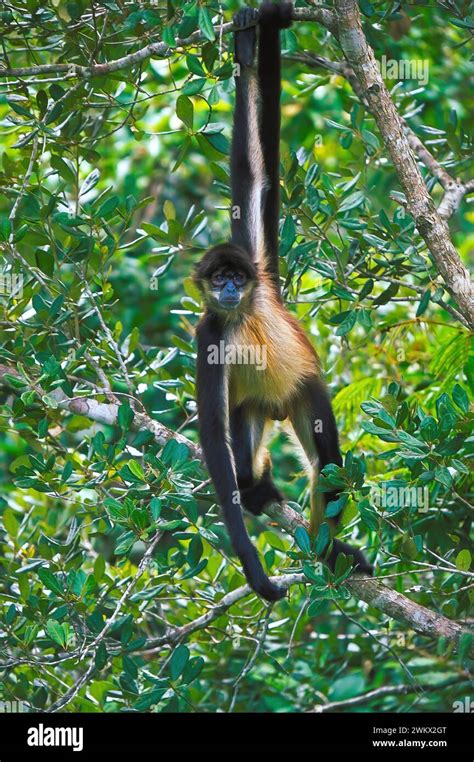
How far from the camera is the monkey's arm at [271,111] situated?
4.38 m

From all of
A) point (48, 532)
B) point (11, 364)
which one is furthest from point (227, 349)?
point (48, 532)

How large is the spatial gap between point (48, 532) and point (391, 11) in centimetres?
335

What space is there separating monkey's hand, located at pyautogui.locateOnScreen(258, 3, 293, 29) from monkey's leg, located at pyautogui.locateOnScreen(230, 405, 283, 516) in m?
1.91

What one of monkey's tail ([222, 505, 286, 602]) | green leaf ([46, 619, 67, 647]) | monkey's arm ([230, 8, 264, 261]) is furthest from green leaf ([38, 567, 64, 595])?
monkey's arm ([230, 8, 264, 261])

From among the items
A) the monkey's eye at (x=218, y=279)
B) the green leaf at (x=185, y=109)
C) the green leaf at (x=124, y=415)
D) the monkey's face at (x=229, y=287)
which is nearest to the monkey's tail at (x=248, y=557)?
the green leaf at (x=124, y=415)

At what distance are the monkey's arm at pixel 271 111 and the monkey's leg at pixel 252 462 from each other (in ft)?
2.41

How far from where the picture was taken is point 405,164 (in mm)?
3922

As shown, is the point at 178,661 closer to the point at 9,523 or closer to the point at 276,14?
the point at 9,523

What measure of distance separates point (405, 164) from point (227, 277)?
1206 millimetres

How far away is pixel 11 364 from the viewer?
14.9ft

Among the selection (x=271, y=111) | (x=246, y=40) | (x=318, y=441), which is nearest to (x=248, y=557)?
(x=318, y=441)

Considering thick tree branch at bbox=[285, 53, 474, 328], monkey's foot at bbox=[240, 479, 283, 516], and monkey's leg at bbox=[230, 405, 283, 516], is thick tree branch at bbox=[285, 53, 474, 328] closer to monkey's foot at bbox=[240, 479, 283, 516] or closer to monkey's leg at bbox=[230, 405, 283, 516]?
monkey's leg at bbox=[230, 405, 283, 516]

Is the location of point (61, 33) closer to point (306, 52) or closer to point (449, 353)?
point (306, 52)
